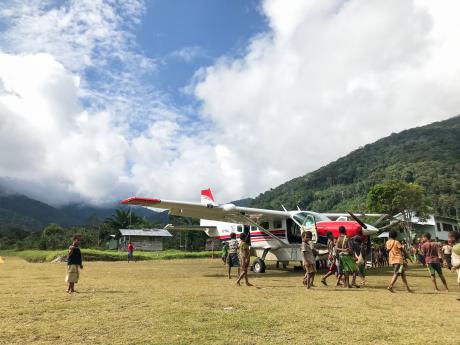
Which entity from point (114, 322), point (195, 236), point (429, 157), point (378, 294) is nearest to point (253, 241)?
point (378, 294)

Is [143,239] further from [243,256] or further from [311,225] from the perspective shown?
[243,256]

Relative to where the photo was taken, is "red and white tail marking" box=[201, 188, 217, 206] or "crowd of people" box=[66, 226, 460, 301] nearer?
"crowd of people" box=[66, 226, 460, 301]

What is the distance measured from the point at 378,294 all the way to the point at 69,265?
8.20 metres

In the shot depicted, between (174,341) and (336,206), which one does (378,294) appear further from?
(336,206)

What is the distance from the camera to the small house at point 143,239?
49.5 m

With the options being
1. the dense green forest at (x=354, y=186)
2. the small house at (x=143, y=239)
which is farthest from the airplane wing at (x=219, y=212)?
the dense green forest at (x=354, y=186)

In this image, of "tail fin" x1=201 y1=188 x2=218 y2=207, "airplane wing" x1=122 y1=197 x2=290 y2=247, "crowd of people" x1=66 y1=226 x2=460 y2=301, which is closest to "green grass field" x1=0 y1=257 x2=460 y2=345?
"crowd of people" x1=66 y1=226 x2=460 y2=301

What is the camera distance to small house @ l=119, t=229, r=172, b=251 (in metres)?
49.5

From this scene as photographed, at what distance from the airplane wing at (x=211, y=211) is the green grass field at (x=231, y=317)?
5617mm

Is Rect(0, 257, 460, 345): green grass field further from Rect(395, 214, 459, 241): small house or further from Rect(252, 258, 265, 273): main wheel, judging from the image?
Rect(395, 214, 459, 241): small house

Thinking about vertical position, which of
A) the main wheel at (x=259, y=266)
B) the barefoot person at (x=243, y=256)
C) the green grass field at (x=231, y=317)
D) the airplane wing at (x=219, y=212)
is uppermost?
the airplane wing at (x=219, y=212)

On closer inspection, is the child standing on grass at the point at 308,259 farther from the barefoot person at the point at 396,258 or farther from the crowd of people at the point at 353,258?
the barefoot person at the point at 396,258

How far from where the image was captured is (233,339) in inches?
191

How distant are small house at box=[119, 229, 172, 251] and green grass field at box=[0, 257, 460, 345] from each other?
41.1 metres
